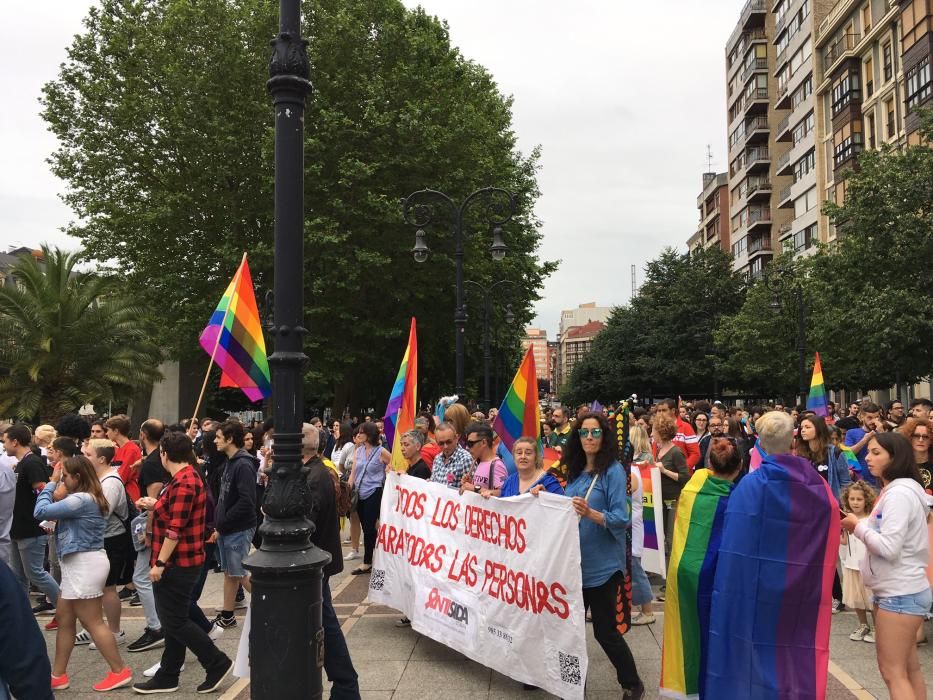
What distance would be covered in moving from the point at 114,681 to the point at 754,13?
220ft

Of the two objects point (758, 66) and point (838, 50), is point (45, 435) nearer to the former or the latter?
point (838, 50)

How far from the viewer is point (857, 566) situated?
21.4 feet

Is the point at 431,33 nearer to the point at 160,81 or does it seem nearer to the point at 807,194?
the point at 160,81

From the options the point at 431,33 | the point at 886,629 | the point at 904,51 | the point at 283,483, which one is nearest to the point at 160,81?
the point at 431,33

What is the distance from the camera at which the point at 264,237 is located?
22656mm

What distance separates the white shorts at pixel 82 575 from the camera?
5457 millimetres

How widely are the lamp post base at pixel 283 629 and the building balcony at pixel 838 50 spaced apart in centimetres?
4532

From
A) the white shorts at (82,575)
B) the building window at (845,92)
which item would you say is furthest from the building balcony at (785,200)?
the white shorts at (82,575)

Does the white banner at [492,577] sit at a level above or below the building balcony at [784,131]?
below

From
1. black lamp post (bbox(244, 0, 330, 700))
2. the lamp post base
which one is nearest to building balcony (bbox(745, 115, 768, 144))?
black lamp post (bbox(244, 0, 330, 700))

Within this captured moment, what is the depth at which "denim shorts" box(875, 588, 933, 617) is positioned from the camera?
4160 mm

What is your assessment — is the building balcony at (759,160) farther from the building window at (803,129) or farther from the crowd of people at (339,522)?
the crowd of people at (339,522)

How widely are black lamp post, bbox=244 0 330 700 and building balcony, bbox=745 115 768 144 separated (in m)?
62.9

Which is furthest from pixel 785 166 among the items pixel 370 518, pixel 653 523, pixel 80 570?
pixel 80 570
